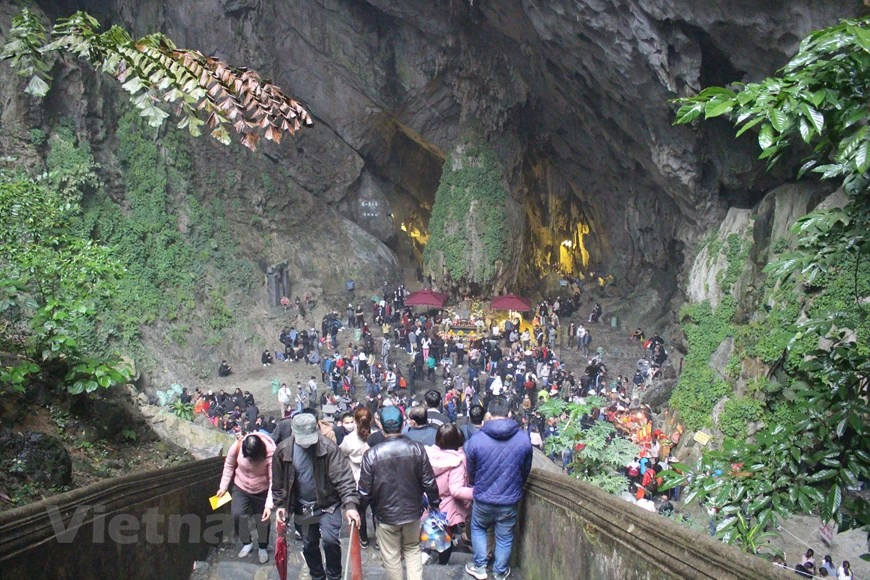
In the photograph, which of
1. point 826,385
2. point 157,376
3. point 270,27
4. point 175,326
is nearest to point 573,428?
point 826,385

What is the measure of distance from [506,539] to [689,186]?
52.5 ft

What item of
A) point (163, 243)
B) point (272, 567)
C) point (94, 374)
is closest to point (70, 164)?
point (163, 243)

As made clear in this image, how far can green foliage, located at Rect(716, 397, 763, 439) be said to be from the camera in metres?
13.7

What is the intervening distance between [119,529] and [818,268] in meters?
3.77

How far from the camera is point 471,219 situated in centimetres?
2430

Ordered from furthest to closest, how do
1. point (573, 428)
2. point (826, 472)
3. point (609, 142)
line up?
point (609, 142), point (573, 428), point (826, 472)

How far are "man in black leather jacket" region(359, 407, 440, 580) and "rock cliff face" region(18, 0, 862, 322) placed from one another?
13626 mm

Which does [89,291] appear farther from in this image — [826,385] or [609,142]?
[609,142]

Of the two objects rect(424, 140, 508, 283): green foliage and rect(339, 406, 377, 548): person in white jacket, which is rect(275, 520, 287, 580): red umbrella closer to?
rect(339, 406, 377, 548): person in white jacket

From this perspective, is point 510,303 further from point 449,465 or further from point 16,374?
point 16,374

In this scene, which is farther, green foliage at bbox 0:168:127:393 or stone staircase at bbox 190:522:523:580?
green foliage at bbox 0:168:127:393

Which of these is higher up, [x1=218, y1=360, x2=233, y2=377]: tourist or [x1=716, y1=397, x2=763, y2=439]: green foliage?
[x1=716, y1=397, x2=763, y2=439]: green foliage

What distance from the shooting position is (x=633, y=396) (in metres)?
18.5

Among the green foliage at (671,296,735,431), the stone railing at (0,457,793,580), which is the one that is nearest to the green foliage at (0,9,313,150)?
the stone railing at (0,457,793,580)
